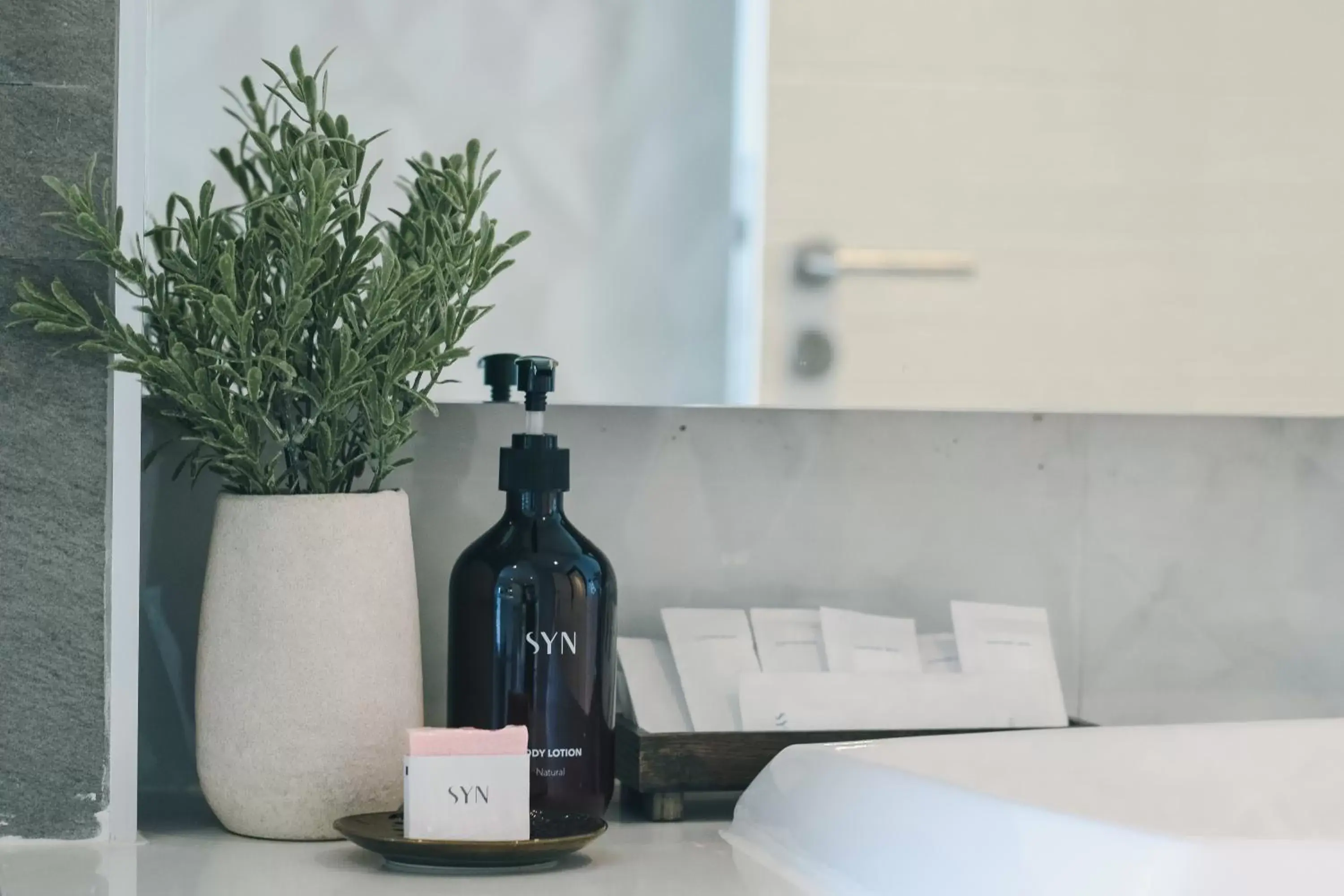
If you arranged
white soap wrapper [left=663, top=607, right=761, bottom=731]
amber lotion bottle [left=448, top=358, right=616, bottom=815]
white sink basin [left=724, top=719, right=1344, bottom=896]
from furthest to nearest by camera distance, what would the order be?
white soap wrapper [left=663, top=607, right=761, bottom=731], amber lotion bottle [left=448, top=358, right=616, bottom=815], white sink basin [left=724, top=719, right=1344, bottom=896]

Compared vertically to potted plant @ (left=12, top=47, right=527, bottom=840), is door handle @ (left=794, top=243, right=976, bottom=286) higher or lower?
higher

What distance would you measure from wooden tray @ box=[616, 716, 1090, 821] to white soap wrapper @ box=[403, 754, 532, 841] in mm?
126

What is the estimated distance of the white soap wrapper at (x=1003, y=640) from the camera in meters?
0.85

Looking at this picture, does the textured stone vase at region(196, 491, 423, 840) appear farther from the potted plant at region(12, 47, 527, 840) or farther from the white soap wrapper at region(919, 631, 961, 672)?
the white soap wrapper at region(919, 631, 961, 672)

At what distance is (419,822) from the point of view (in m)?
0.61

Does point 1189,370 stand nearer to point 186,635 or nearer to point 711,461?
point 711,461

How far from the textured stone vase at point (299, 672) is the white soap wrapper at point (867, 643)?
0.85ft

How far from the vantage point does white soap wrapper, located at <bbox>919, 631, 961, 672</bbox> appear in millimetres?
861

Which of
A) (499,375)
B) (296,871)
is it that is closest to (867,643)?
(499,375)

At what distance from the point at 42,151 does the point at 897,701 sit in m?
0.51

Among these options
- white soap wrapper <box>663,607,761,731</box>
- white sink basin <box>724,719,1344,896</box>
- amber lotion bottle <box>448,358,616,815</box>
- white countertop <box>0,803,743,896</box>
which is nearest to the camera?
white sink basin <box>724,719,1344,896</box>

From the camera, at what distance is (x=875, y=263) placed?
856 millimetres

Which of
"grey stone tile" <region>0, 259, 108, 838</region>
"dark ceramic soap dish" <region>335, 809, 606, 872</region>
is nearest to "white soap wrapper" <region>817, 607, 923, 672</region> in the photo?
"dark ceramic soap dish" <region>335, 809, 606, 872</region>

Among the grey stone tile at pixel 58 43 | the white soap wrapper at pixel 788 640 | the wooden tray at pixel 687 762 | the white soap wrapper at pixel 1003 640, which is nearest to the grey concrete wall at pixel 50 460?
the grey stone tile at pixel 58 43
